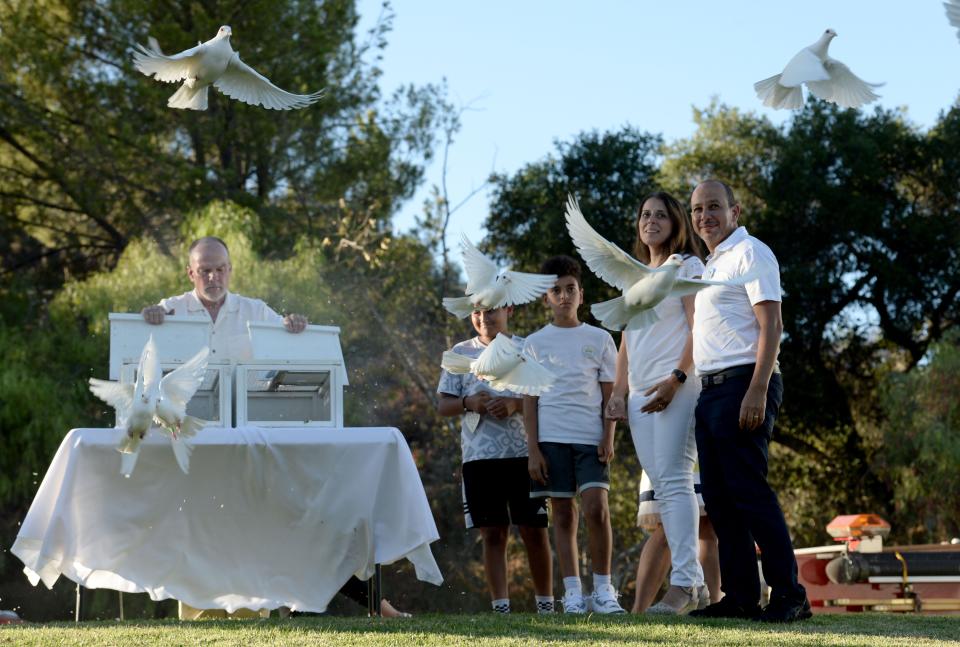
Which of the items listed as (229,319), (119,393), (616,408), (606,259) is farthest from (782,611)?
(229,319)

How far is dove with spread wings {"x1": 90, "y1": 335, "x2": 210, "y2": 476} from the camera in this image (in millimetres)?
4520

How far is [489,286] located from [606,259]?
2.31ft

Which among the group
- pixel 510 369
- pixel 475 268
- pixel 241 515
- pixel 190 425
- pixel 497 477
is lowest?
pixel 241 515

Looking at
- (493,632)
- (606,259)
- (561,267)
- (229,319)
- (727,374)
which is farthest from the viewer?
(561,267)

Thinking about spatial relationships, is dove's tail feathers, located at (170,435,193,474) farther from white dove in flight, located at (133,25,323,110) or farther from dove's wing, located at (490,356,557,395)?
white dove in flight, located at (133,25,323,110)

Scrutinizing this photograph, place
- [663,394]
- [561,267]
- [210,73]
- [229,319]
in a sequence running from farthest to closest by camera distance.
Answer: [561,267] < [229,319] < [210,73] < [663,394]

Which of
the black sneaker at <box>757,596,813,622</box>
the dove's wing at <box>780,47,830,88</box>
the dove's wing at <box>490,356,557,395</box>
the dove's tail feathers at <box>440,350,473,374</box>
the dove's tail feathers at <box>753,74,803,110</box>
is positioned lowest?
the black sneaker at <box>757,596,813,622</box>

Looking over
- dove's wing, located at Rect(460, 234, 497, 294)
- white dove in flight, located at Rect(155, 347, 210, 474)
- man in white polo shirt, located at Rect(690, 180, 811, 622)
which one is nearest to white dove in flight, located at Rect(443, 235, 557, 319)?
dove's wing, located at Rect(460, 234, 497, 294)

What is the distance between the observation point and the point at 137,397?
4.50m

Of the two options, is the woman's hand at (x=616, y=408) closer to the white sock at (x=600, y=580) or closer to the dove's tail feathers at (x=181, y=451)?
the white sock at (x=600, y=580)

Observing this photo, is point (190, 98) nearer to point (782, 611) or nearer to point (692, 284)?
point (692, 284)

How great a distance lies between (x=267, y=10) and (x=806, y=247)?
8.88 m

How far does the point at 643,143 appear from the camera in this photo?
1995 cm

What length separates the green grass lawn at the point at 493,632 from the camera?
12.4 feet
